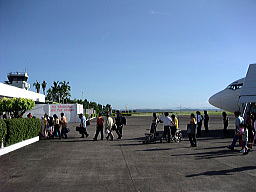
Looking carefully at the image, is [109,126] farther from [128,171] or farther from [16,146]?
[128,171]

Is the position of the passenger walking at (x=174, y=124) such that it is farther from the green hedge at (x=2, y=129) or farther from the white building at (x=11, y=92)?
the white building at (x=11, y=92)

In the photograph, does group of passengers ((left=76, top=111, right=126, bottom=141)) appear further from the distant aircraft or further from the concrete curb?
the distant aircraft

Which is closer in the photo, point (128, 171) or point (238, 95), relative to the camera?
point (128, 171)

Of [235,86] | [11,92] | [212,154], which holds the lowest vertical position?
[212,154]

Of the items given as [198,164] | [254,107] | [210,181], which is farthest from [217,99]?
[210,181]

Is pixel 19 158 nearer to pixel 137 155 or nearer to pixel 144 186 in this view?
pixel 137 155

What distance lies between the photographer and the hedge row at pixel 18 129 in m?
11.8

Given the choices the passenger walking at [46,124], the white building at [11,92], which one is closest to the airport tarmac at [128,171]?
the passenger walking at [46,124]

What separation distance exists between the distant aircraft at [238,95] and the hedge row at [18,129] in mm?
13612

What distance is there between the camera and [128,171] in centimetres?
783

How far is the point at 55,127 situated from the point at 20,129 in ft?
13.2

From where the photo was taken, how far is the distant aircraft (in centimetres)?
1720

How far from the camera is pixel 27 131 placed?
48.0ft

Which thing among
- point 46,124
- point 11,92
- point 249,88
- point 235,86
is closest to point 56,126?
point 46,124
